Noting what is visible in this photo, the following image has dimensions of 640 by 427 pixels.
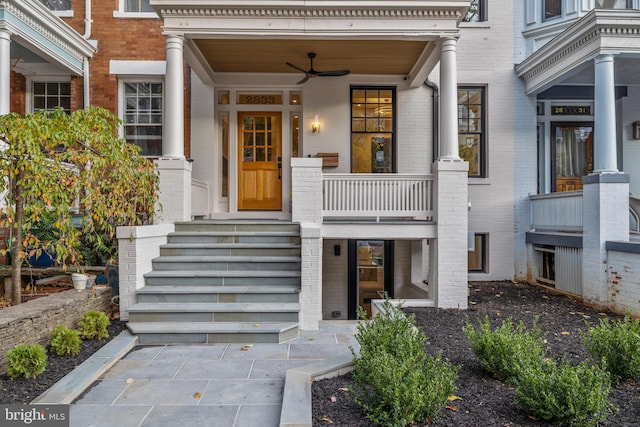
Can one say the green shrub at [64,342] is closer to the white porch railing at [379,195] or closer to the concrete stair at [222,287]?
the concrete stair at [222,287]

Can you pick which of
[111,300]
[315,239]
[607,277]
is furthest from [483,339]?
[111,300]

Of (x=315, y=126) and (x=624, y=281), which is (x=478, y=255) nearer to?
(x=624, y=281)

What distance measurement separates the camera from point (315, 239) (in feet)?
18.1

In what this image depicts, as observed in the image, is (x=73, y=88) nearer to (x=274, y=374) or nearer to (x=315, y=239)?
(x=315, y=239)

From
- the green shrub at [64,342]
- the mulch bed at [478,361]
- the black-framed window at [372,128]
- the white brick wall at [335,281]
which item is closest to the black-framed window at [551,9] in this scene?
the black-framed window at [372,128]

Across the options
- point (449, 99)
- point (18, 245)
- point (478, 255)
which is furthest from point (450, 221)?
point (18, 245)

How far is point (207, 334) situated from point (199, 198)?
384cm

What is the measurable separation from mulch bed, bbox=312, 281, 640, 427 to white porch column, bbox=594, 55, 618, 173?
90.4 inches

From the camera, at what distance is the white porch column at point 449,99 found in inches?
260

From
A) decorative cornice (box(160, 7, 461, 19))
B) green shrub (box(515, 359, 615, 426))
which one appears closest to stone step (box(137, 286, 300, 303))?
green shrub (box(515, 359, 615, 426))

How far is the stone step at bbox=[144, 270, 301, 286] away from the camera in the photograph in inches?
223

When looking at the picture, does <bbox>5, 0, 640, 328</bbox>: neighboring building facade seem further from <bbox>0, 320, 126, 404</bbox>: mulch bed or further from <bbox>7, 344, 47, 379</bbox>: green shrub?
<bbox>7, 344, 47, 379</bbox>: green shrub

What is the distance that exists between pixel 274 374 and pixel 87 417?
1.52 metres

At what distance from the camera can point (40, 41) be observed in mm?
7156
